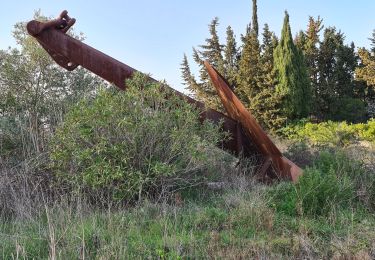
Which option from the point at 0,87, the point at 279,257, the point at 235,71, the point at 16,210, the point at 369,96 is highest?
the point at 235,71

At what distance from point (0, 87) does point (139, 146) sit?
387cm

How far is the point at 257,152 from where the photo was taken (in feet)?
21.6

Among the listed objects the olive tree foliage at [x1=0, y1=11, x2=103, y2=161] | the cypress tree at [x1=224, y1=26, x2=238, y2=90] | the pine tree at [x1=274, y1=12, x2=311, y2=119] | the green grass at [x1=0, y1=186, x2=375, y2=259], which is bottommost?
the green grass at [x1=0, y1=186, x2=375, y2=259]

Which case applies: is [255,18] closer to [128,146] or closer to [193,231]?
[128,146]

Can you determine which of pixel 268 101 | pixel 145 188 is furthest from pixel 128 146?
pixel 268 101

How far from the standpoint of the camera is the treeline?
19984 millimetres

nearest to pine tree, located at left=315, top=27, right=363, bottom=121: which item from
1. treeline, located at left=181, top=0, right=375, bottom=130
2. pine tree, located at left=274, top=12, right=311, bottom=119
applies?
treeline, located at left=181, top=0, right=375, bottom=130

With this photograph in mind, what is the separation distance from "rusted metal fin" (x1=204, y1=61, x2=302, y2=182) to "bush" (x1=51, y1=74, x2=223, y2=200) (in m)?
0.84

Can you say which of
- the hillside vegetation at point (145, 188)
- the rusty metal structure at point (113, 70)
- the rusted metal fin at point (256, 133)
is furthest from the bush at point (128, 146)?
the rusted metal fin at point (256, 133)

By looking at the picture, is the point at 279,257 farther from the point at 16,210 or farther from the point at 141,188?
the point at 16,210

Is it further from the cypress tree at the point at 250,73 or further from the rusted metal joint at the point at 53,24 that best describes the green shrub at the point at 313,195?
the cypress tree at the point at 250,73

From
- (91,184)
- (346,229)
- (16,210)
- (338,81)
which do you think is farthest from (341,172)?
(338,81)

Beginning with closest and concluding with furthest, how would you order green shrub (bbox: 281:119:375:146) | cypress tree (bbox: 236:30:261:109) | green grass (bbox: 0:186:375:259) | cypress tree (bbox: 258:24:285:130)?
green grass (bbox: 0:186:375:259) → green shrub (bbox: 281:119:375:146) → cypress tree (bbox: 258:24:285:130) → cypress tree (bbox: 236:30:261:109)

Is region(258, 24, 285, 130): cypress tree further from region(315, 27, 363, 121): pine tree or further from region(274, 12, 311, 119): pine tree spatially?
region(315, 27, 363, 121): pine tree
